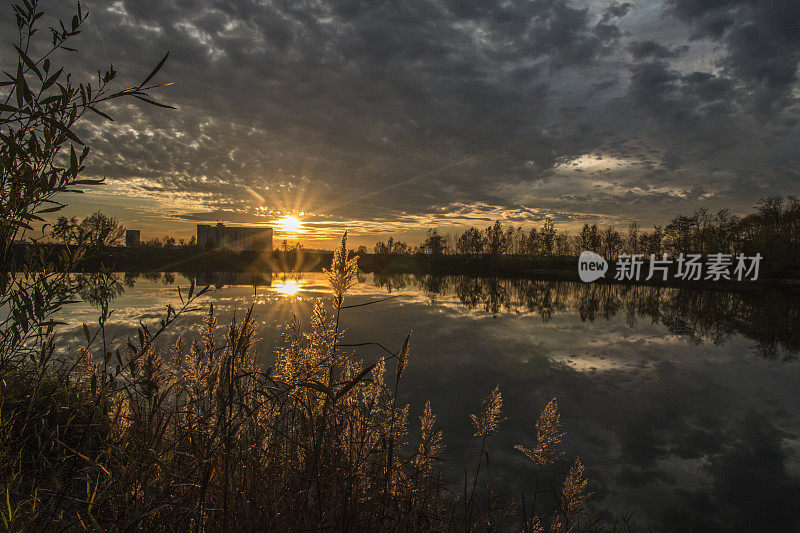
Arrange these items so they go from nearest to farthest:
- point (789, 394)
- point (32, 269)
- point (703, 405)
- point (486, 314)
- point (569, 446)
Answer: point (32, 269)
point (569, 446)
point (703, 405)
point (789, 394)
point (486, 314)

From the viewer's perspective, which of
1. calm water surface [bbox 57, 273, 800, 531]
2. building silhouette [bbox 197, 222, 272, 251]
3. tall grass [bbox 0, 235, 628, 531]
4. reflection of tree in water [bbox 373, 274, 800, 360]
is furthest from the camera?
building silhouette [bbox 197, 222, 272, 251]

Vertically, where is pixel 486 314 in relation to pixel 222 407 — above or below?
below

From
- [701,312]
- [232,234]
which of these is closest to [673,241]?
[701,312]

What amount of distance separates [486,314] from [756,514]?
50.0 feet

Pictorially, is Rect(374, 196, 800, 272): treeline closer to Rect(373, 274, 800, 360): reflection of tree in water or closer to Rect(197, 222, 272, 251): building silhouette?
Rect(373, 274, 800, 360): reflection of tree in water

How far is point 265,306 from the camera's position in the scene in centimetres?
1902

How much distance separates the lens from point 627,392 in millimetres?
10094

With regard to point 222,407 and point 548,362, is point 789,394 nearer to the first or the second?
point 548,362

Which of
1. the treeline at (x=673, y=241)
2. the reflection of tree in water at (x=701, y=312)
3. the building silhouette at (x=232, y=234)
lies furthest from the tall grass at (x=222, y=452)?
the building silhouette at (x=232, y=234)

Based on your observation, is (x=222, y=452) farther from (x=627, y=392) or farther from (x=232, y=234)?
(x=232, y=234)

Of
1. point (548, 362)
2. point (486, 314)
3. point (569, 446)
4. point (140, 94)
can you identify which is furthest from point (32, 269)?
point (486, 314)

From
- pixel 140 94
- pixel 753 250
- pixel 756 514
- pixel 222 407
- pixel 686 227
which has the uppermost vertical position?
pixel 686 227

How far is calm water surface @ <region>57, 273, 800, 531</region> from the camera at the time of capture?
6020 millimetres

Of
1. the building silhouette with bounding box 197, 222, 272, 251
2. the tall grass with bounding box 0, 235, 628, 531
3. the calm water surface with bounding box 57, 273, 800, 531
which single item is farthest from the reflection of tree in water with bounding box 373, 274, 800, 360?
the building silhouette with bounding box 197, 222, 272, 251
